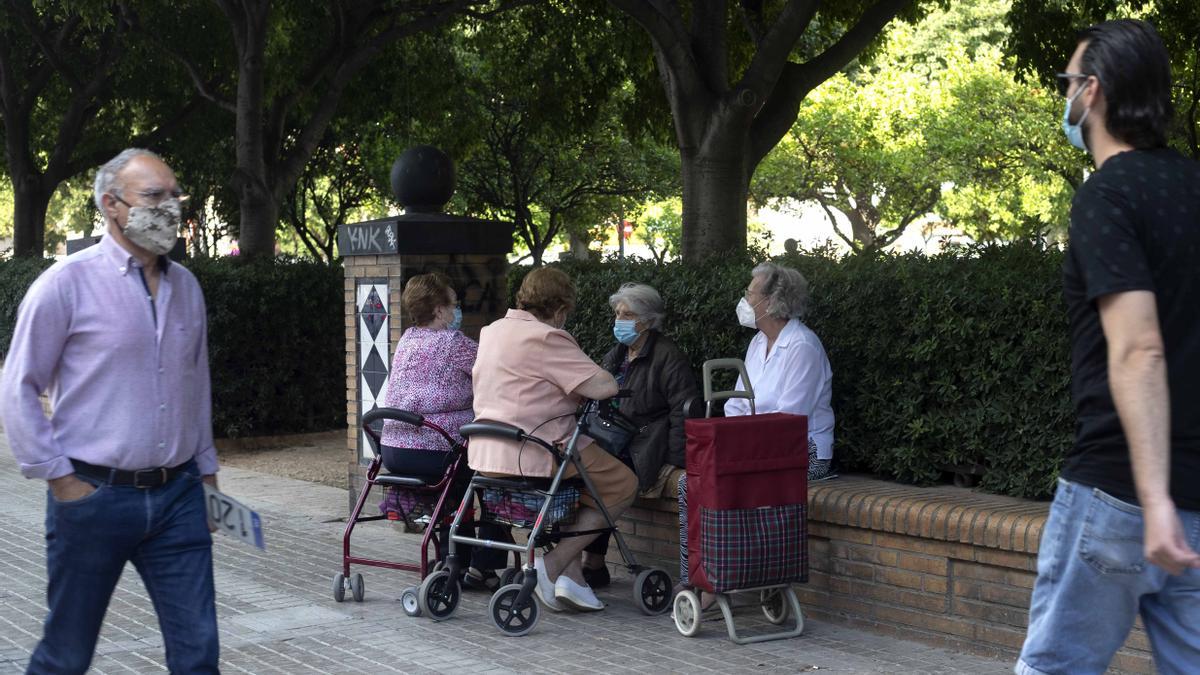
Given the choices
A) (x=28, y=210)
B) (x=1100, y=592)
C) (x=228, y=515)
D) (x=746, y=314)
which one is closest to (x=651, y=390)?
(x=746, y=314)

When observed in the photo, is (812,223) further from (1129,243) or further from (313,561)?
(1129,243)

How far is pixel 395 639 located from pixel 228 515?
2.35 m

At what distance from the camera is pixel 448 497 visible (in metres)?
7.20

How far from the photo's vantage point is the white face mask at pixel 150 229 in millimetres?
4113

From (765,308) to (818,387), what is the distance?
458 millimetres

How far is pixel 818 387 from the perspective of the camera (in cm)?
688

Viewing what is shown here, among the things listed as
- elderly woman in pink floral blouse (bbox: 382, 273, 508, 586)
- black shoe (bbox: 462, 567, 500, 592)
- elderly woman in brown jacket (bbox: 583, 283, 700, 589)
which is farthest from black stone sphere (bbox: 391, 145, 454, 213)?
black shoe (bbox: 462, 567, 500, 592)

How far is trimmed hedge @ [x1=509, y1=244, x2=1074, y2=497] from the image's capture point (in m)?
6.16

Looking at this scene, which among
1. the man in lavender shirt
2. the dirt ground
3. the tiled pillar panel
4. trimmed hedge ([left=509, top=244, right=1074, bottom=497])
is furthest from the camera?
the dirt ground

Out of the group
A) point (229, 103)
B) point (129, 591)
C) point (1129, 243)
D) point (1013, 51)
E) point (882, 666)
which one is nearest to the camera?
point (1129, 243)

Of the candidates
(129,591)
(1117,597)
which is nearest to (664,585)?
(129,591)

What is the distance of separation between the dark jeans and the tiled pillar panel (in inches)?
74.3

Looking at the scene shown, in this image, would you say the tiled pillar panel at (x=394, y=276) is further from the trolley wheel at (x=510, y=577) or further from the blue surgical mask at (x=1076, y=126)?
the blue surgical mask at (x=1076, y=126)

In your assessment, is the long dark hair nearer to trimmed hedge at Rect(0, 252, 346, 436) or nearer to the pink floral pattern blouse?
the pink floral pattern blouse
